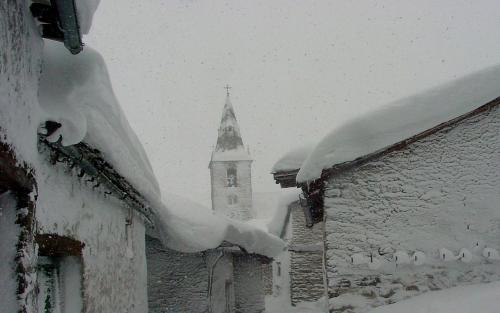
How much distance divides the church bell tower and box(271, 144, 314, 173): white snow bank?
94.1 feet

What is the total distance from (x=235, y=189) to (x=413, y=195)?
3099cm

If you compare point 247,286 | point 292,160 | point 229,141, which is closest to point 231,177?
point 229,141

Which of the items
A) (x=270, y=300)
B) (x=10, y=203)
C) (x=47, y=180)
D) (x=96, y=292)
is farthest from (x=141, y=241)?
(x=270, y=300)

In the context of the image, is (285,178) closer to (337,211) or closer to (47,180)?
(337,211)

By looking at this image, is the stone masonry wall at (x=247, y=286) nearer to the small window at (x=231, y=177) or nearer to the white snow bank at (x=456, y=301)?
the white snow bank at (x=456, y=301)

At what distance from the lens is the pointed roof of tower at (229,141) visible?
35.8m

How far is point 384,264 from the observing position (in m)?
5.12

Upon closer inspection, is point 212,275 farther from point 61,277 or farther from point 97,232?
point 61,277

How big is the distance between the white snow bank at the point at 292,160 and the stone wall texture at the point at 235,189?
94.3 feet

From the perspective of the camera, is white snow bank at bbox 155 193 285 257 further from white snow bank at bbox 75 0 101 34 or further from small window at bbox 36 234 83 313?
white snow bank at bbox 75 0 101 34

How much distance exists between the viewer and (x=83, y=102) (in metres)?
2.70

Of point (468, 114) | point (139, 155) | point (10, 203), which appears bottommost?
point (10, 203)

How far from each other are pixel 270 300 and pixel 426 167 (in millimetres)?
13256

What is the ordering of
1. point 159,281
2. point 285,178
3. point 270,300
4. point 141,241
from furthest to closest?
1. point 270,300
2. point 159,281
3. point 285,178
4. point 141,241
